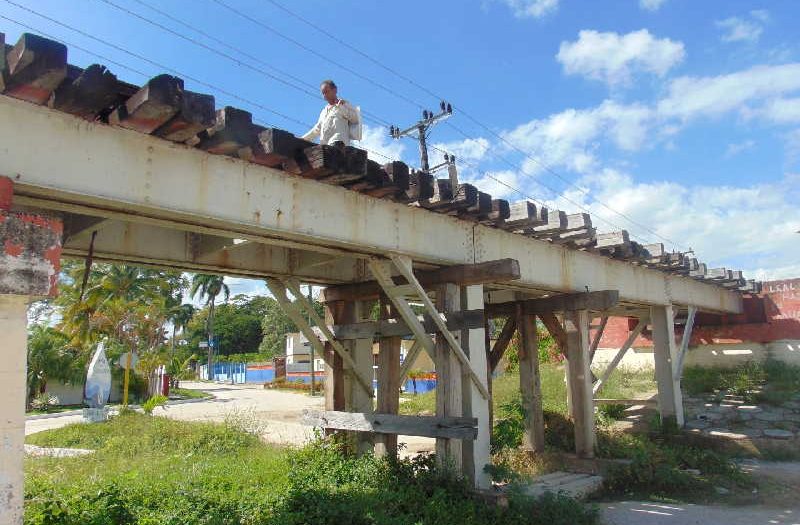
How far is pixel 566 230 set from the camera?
8.34 m

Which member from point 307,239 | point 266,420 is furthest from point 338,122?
point 266,420

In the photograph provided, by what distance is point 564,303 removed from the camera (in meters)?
9.70

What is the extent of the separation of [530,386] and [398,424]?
381 cm

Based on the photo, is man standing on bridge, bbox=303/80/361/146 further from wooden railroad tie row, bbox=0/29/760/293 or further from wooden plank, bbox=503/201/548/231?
wooden plank, bbox=503/201/548/231

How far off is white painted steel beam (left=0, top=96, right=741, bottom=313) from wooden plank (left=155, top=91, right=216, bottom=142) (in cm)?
21

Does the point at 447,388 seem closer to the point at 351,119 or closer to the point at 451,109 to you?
the point at 351,119

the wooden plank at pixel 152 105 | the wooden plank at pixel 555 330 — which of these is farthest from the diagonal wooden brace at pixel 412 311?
the wooden plank at pixel 555 330

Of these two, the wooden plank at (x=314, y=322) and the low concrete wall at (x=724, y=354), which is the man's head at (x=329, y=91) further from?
the low concrete wall at (x=724, y=354)

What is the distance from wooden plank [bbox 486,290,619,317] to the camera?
9078mm

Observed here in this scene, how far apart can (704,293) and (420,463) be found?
1093 centimetres

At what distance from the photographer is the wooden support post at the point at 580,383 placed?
31.6 feet

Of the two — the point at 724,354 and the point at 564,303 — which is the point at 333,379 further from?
the point at 724,354

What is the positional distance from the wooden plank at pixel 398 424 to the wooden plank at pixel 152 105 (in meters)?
4.26

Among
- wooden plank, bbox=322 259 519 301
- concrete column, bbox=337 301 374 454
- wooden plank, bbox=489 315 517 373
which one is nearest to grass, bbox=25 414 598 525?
concrete column, bbox=337 301 374 454
